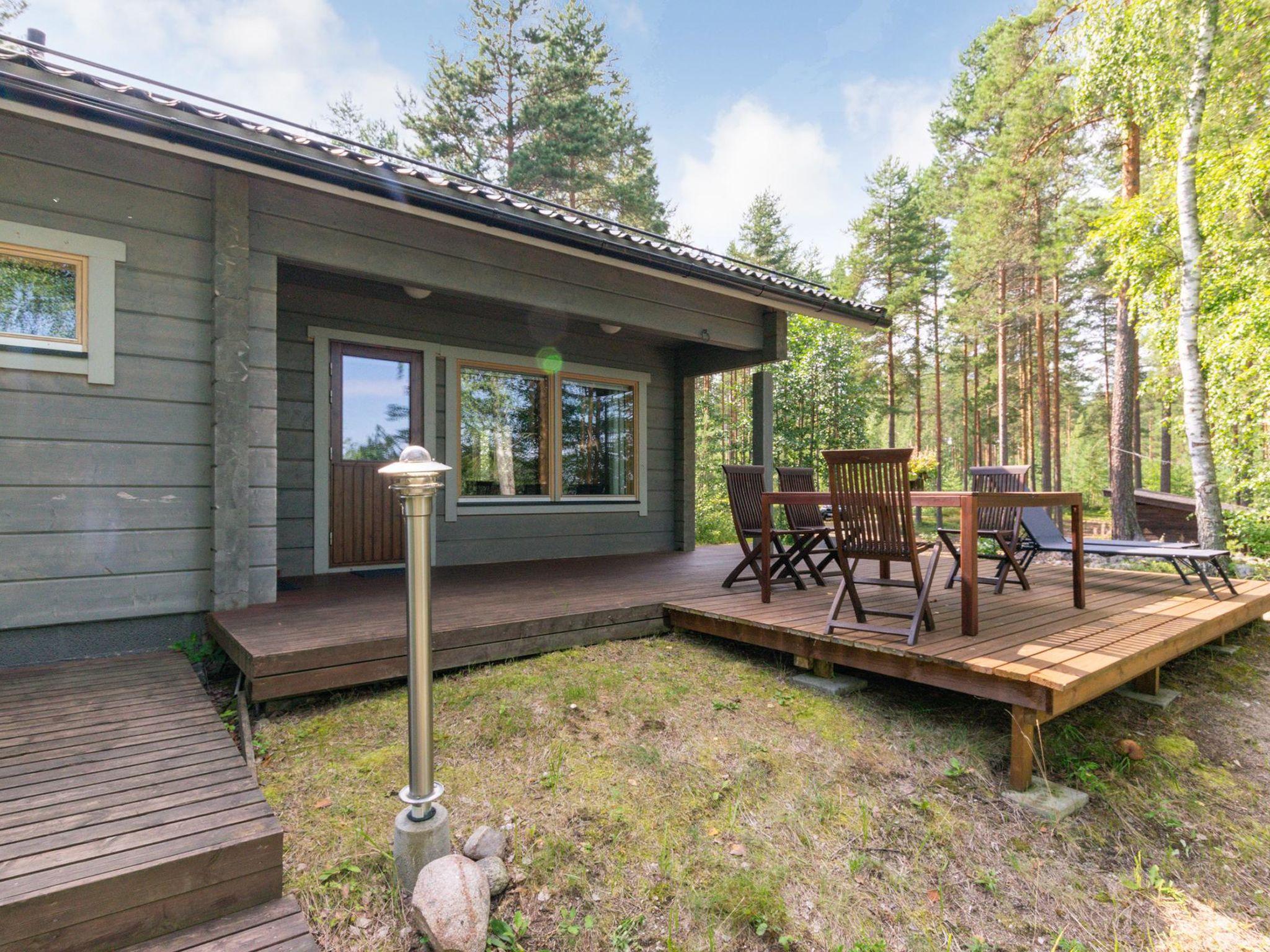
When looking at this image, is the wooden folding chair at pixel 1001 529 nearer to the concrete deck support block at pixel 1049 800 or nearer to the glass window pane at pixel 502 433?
the concrete deck support block at pixel 1049 800

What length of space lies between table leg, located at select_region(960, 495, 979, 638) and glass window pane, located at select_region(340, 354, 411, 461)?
3983 mm

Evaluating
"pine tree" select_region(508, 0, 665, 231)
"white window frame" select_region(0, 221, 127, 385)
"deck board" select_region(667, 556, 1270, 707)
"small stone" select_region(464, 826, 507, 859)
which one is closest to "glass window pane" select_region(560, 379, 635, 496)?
"deck board" select_region(667, 556, 1270, 707)

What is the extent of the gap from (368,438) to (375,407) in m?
0.25

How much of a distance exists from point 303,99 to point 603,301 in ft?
39.5

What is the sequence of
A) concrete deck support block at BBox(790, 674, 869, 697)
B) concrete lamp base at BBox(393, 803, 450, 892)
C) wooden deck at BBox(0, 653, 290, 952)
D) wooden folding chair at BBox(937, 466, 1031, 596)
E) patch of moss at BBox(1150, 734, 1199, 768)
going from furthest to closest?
1. wooden folding chair at BBox(937, 466, 1031, 596)
2. concrete deck support block at BBox(790, 674, 869, 697)
3. patch of moss at BBox(1150, 734, 1199, 768)
4. concrete lamp base at BBox(393, 803, 450, 892)
5. wooden deck at BBox(0, 653, 290, 952)

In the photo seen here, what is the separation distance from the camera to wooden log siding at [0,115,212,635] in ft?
9.37

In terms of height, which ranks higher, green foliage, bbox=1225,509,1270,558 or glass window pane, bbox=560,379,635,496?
glass window pane, bbox=560,379,635,496

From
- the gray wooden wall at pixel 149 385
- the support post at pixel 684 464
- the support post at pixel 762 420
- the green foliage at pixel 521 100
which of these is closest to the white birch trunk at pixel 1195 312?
the support post at pixel 762 420

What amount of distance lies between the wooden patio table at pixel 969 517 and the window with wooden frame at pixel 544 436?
2611mm

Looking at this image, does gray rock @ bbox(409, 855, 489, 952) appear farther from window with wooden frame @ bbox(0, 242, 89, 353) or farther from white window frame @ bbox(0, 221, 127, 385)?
window with wooden frame @ bbox(0, 242, 89, 353)

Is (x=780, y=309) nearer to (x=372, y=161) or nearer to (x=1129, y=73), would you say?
(x=372, y=161)

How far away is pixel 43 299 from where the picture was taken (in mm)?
2936

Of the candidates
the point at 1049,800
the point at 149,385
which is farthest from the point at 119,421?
the point at 1049,800

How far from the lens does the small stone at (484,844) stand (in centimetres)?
186
